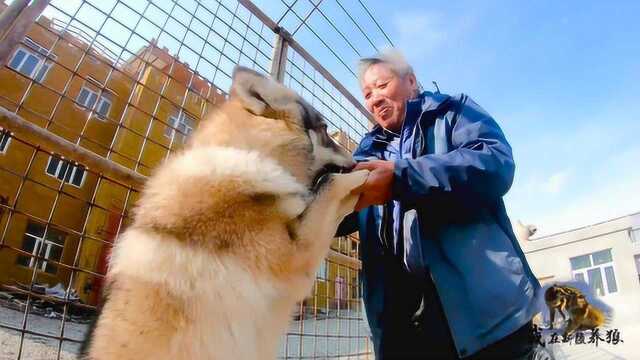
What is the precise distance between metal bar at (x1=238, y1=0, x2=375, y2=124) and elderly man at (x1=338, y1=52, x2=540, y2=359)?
1.61 metres

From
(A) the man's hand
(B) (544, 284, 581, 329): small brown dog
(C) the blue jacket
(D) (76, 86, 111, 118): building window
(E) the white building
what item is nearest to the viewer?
(C) the blue jacket

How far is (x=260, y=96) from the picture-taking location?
5.88 ft

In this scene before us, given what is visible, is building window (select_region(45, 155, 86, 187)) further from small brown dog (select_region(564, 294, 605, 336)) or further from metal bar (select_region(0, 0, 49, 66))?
small brown dog (select_region(564, 294, 605, 336))

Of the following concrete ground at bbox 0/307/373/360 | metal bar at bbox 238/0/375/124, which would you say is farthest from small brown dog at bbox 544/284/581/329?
metal bar at bbox 238/0/375/124

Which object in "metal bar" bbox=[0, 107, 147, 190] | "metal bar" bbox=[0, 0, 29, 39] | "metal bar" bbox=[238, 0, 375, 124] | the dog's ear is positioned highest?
"metal bar" bbox=[238, 0, 375, 124]

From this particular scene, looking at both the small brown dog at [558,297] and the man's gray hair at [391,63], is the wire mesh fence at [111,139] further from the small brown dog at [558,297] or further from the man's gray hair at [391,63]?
the small brown dog at [558,297]

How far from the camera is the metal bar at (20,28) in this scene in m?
1.51

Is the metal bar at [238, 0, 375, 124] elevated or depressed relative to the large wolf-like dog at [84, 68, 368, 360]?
elevated

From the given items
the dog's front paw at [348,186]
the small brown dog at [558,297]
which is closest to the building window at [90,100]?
the dog's front paw at [348,186]

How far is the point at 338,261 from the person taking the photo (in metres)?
3.16

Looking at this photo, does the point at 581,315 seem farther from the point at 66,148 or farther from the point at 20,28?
the point at 20,28

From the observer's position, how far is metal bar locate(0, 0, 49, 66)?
4.97 feet

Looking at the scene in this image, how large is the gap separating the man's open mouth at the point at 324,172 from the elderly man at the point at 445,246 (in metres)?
0.10

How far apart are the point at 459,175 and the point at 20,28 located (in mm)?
1910
